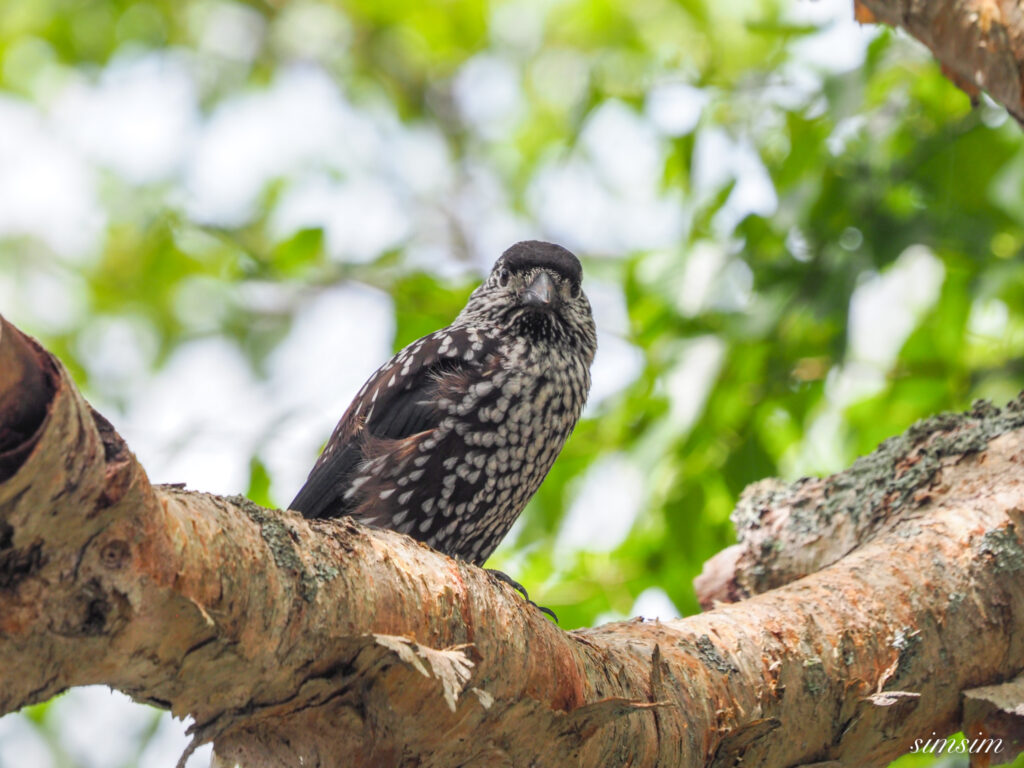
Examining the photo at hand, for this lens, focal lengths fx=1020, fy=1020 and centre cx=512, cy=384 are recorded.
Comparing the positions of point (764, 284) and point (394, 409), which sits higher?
point (764, 284)

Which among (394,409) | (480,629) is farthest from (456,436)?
(480,629)

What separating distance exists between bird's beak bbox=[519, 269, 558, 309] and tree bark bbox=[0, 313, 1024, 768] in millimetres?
1142

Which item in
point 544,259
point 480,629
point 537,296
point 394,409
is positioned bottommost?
point 480,629

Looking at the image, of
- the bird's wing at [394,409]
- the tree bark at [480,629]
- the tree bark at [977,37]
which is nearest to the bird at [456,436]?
the bird's wing at [394,409]

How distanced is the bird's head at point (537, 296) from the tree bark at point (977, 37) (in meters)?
1.49

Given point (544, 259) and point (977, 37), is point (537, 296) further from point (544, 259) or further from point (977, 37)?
point (977, 37)

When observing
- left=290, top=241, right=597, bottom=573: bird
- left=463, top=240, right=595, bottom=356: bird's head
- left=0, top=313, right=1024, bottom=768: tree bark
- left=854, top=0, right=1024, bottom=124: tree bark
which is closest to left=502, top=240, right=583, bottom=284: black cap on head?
left=463, top=240, right=595, bottom=356: bird's head

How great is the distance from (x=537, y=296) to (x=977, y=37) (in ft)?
5.56

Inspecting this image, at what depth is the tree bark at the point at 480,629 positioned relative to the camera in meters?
1.53

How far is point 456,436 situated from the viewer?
343 centimetres

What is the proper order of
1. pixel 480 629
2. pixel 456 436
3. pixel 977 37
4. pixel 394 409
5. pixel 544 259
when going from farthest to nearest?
pixel 544 259 → pixel 394 409 → pixel 456 436 → pixel 977 37 → pixel 480 629

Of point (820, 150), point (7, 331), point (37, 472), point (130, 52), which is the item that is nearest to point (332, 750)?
point (37, 472)

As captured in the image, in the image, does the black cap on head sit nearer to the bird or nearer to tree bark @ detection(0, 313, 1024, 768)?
the bird

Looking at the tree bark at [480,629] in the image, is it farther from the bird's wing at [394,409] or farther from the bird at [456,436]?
the bird's wing at [394,409]
